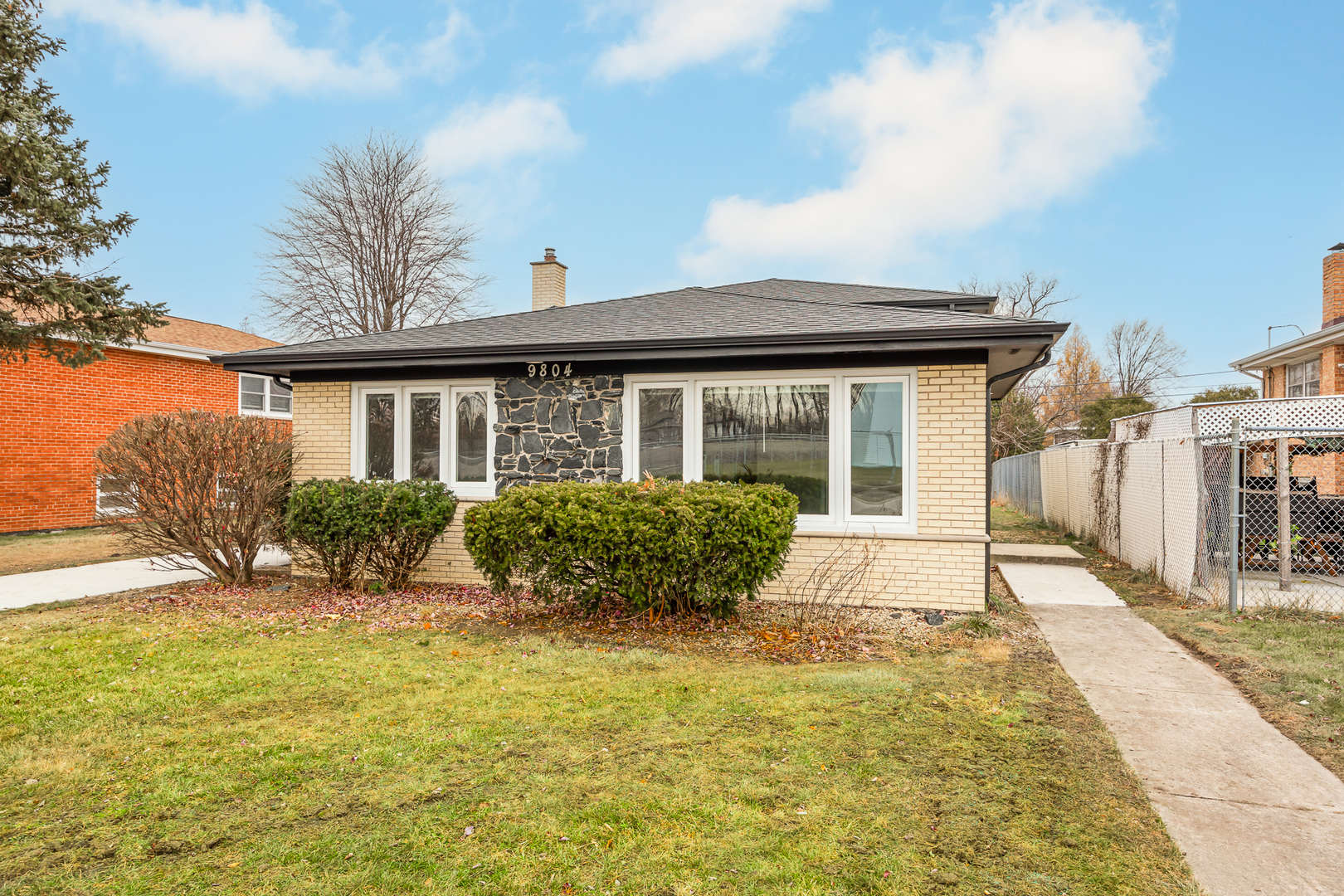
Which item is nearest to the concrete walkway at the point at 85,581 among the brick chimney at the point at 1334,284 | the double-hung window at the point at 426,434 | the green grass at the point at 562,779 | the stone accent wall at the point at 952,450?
the double-hung window at the point at 426,434

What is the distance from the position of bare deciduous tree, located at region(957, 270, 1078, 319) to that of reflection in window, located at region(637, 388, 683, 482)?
95.8ft

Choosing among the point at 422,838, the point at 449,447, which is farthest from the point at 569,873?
the point at 449,447

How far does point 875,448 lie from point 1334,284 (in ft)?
51.1

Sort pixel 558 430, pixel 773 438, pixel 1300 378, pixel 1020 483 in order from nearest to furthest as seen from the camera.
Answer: pixel 773 438 < pixel 558 430 < pixel 1300 378 < pixel 1020 483

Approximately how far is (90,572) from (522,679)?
8.25 metres

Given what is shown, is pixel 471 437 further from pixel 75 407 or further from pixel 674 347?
pixel 75 407

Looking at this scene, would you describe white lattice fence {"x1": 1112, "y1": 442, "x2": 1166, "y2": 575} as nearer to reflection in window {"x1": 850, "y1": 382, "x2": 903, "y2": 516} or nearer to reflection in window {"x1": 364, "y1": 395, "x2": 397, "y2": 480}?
reflection in window {"x1": 850, "y1": 382, "x2": 903, "y2": 516}

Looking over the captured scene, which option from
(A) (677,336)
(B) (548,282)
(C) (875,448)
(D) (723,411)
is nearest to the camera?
(C) (875,448)

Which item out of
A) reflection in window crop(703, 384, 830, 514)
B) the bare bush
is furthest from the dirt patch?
reflection in window crop(703, 384, 830, 514)

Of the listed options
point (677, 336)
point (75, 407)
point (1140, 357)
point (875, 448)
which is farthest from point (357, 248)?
point (1140, 357)

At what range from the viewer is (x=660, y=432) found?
789 cm

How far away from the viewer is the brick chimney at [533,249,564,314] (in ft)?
39.4

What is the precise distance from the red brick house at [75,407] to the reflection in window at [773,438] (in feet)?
37.3

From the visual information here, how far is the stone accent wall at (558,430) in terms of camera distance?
7.99 m
